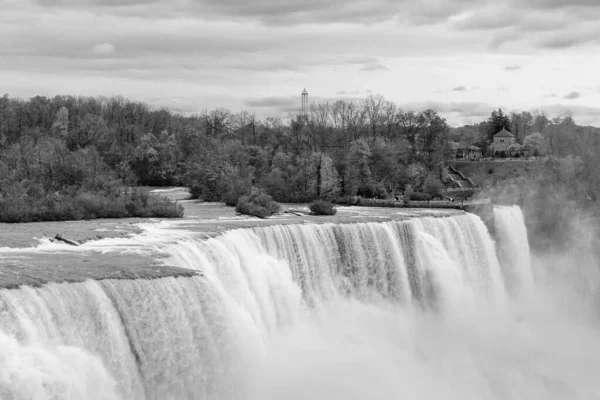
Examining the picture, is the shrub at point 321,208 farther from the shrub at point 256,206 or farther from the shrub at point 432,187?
the shrub at point 432,187

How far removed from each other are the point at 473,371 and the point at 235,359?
433 inches

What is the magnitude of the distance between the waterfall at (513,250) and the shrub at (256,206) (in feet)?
36.7

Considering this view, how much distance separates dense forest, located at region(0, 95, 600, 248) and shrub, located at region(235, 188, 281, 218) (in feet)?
13.3

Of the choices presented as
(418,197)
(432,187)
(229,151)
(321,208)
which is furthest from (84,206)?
(432,187)

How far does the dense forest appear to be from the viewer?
40.5 metres

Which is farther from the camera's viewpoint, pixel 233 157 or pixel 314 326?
pixel 233 157

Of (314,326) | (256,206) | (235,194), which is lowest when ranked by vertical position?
(314,326)

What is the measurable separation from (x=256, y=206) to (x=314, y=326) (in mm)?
13221

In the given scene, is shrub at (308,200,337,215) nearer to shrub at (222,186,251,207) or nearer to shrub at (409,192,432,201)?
shrub at (222,186,251,207)

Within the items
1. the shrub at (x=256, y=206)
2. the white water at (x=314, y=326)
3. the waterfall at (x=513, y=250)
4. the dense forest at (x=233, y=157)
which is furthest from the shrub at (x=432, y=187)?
the shrub at (x=256, y=206)

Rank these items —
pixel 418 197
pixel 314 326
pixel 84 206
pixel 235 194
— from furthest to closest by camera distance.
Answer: pixel 418 197, pixel 235 194, pixel 84 206, pixel 314 326

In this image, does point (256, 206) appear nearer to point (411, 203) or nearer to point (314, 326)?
point (314, 326)

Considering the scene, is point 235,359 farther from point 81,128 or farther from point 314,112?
point 314,112

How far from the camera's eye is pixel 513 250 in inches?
1640
